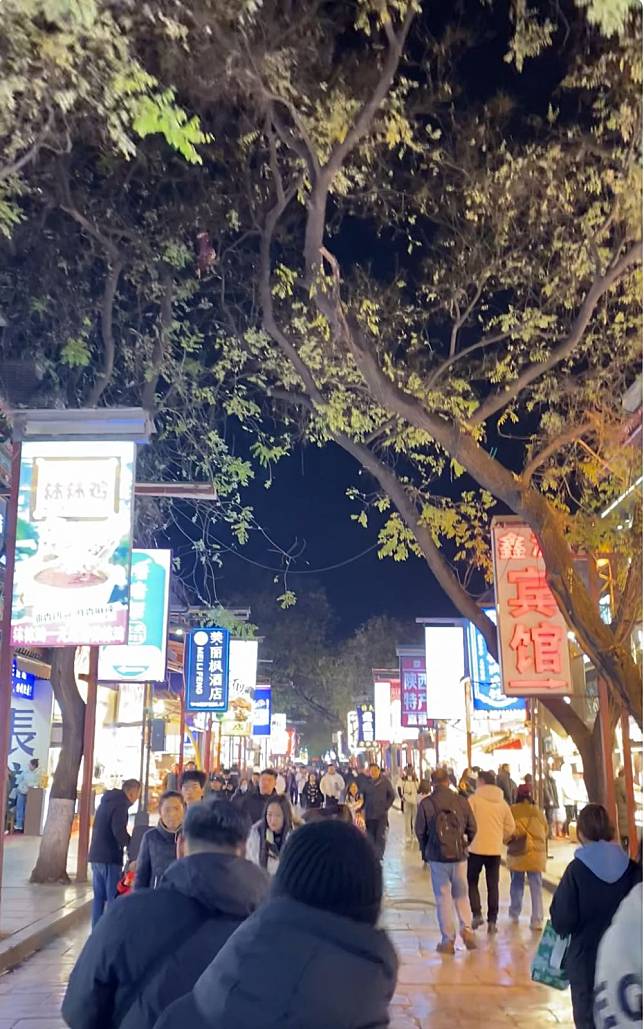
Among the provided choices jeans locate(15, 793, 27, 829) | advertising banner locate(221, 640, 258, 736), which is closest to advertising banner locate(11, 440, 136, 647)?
jeans locate(15, 793, 27, 829)

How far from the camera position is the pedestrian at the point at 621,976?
3.04 meters

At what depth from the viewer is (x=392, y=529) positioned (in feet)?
42.9

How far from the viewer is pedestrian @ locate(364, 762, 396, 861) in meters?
17.5

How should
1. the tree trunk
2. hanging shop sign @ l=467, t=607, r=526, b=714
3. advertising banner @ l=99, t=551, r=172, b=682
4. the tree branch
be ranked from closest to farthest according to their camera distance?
1. the tree branch
2. the tree trunk
3. advertising banner @ l=99, t=551, r=172, b=682
4. hanging shop sign @ l=467, t=607, r=526, b=714

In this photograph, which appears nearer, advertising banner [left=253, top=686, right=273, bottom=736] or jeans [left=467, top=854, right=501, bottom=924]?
jeans [left=467, top=854, right=501, bottom=924]

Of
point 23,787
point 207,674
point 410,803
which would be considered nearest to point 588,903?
point 207,674

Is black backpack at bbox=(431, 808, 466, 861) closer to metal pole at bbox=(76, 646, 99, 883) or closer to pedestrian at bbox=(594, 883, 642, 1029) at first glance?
metal pole at bbox=(76, 646, 99, 883)

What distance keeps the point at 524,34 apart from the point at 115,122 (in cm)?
384

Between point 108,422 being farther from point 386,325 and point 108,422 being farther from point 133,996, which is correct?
point 133,996

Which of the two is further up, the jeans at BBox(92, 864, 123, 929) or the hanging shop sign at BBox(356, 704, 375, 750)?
the hanging shop sign at BBox(356, 704, 375, 750)

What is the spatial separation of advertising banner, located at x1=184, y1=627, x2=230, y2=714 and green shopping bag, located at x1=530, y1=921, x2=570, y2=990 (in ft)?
61.5

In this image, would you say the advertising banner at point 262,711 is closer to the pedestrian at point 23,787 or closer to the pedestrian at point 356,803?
the pedestrian at point 23,787

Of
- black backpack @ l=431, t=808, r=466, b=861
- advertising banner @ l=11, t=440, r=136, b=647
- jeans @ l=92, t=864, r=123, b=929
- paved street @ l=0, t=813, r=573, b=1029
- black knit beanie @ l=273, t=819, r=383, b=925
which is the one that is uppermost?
advertising banner @ l=11, t=440, r=136, b=647

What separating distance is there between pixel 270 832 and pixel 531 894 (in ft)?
12.5
